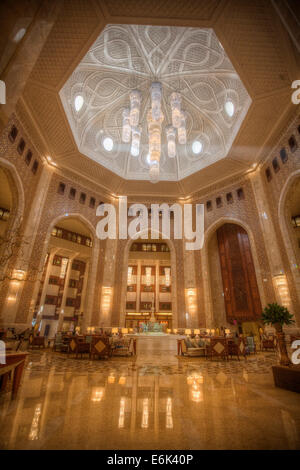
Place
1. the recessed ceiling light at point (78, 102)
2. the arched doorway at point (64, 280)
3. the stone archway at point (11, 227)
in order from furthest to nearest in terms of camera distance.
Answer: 1. the arched doorway at point (64, 280)
2. the recessed ceiling light at point (78, 102)
3. the stone archway at point (11, 227)

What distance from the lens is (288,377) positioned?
13.1ft

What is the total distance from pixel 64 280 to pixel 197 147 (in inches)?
772

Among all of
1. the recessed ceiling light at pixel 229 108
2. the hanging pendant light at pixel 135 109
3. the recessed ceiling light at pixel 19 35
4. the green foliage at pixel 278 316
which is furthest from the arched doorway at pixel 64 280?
the green foliage at pixel 278 316

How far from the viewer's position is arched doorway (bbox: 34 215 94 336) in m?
21.3

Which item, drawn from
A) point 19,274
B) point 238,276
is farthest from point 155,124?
point 238,276

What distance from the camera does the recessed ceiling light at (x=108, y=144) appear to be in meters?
15.1

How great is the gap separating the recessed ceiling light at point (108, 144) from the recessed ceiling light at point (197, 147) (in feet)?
20.0

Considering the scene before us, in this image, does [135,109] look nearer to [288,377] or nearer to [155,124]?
[155,124]

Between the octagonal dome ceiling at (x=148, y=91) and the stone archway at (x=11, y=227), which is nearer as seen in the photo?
the stone archway at (x=11, y=227)

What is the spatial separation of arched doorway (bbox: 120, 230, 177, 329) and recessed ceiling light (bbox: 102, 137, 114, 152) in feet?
38.7

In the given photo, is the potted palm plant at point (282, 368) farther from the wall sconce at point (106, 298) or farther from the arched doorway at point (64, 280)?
the arched doorway at point (64, 280)

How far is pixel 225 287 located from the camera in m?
15.9

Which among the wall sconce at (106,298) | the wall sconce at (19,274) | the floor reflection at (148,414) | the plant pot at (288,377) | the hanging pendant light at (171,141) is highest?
the hanging pendant light at (171,141)

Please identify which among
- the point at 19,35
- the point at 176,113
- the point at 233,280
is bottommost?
the point at 233,280
